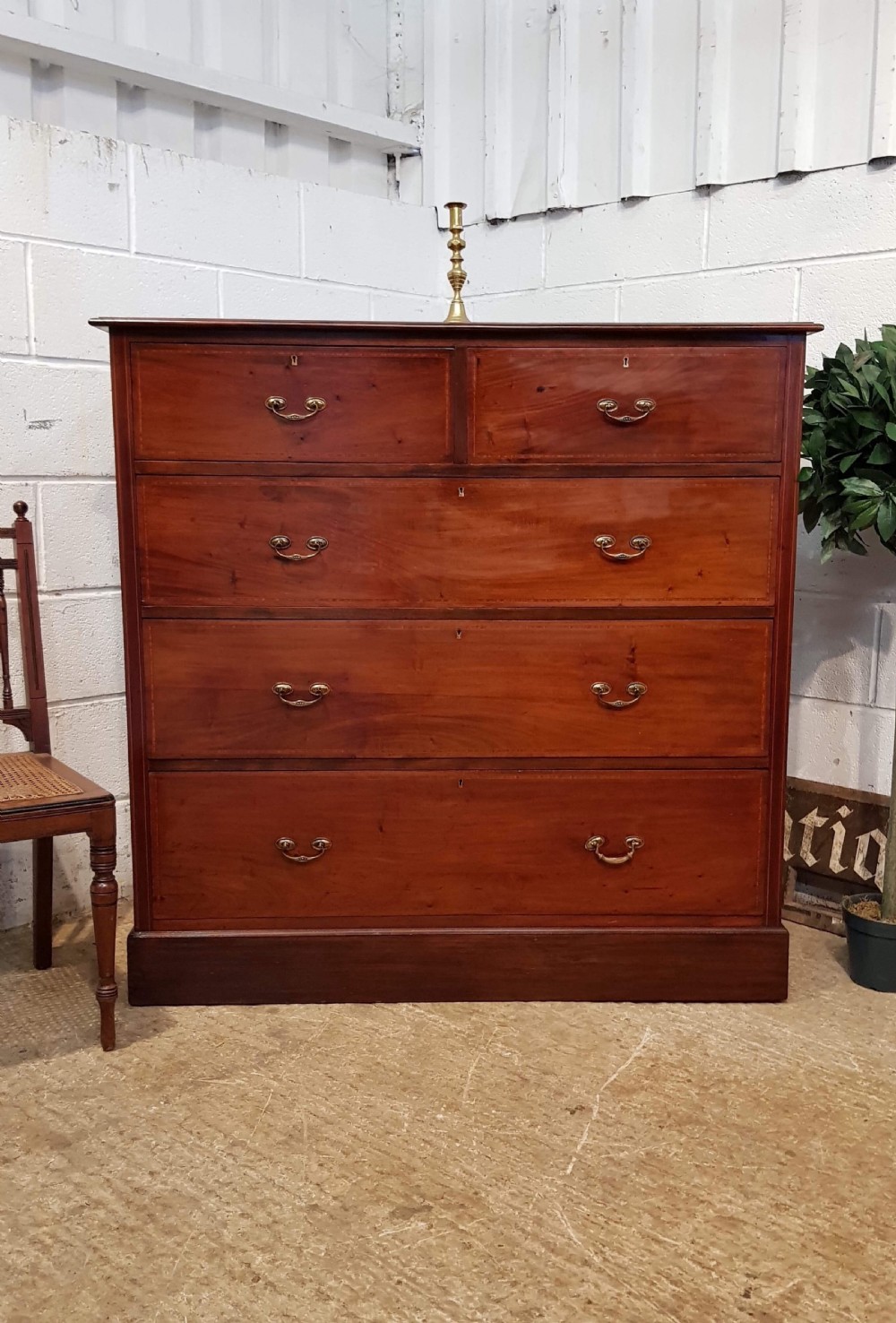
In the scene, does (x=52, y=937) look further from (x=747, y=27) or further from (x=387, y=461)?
(x=747, y=27)

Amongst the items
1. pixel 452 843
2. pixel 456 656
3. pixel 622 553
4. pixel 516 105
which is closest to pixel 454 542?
pixel 456 656

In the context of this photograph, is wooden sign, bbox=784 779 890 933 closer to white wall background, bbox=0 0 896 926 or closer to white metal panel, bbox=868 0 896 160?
white wall background, bbox=0 0 896 926

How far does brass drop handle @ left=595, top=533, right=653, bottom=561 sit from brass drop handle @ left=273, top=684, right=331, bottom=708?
0.58 m

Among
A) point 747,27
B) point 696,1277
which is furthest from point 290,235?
point 696,1277

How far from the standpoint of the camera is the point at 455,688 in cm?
215

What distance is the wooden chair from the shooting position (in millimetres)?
1933

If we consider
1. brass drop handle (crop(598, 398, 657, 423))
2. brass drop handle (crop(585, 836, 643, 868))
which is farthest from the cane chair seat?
brass drop handle (crop(598, 398, 657, 423))

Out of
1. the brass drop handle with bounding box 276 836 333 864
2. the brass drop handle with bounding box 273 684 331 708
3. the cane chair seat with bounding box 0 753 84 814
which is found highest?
the brass drop handle with bounding box 273 684 331 708

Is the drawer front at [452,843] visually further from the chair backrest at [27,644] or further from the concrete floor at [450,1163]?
the chair backrest at [27,644]

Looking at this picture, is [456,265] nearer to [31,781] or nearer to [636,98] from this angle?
[636,98]

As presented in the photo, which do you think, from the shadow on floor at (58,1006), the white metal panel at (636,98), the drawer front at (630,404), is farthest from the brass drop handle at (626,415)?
the shadow on floor at (58,1006)

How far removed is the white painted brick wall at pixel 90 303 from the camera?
8.00ft

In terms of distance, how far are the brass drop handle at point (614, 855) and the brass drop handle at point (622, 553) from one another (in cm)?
54

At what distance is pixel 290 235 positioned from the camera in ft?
9.21
